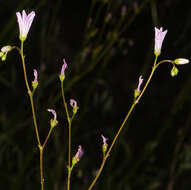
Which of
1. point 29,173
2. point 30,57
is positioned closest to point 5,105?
point 30,57

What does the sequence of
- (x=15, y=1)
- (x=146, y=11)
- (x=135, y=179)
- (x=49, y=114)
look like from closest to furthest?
(x=49, y=114) < (x=135, y=179) < (x=15, y=1) < (x=146, y=11)

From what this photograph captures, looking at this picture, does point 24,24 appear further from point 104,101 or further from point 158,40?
point 104,101

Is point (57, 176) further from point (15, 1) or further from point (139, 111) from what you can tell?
point (15, 1)

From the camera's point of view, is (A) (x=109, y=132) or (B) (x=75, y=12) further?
(B) (x=75, y=12)

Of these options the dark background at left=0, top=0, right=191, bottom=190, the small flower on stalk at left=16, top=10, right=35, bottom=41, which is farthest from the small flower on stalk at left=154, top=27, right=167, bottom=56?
the dark background at left=0, top=0, right=191, bottom=190

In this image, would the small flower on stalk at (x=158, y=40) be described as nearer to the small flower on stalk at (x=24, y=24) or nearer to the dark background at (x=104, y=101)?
the small flower on stalk at (x=24, y=24)

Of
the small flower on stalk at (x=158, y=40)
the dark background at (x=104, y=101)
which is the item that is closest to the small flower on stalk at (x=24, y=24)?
the small flower on stalk at (x=158, y=40)

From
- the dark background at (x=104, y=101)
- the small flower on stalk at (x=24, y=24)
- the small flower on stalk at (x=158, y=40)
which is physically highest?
the dark background at (x=104, y=101)

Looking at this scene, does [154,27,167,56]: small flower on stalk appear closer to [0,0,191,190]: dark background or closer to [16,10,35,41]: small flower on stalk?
[16,10,35,41]: small flower on stalk
